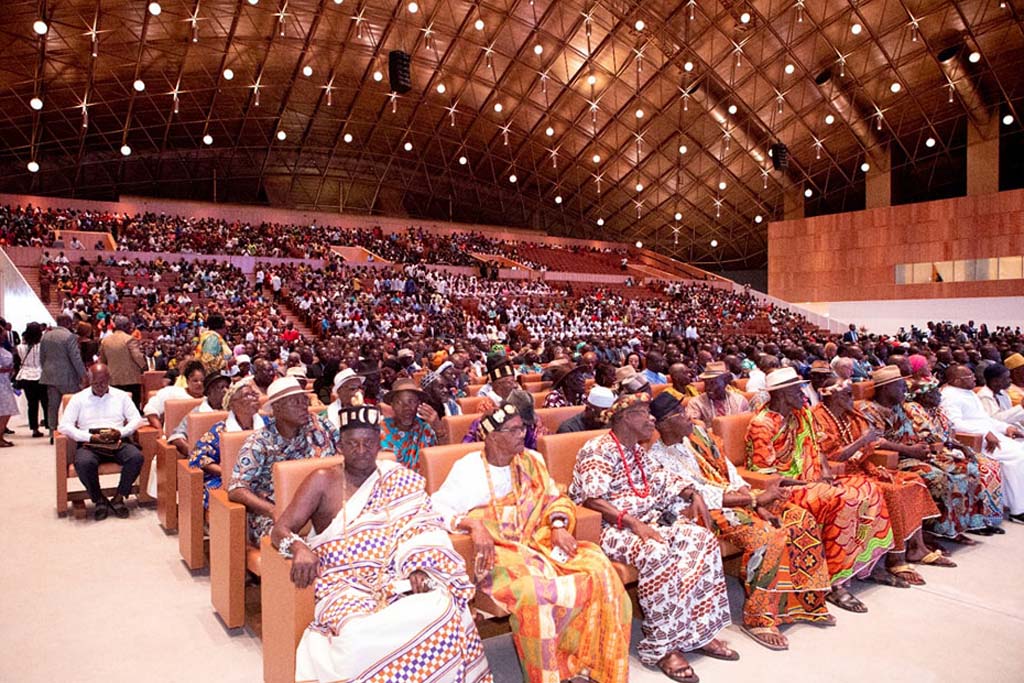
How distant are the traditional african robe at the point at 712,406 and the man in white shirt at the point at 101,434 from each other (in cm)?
385

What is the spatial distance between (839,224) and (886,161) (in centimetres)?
312

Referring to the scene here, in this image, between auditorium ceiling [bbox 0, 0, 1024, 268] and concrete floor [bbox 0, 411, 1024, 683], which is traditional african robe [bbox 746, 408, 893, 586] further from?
auditorium ceiling [bbox 0, 0, 1024, 268]

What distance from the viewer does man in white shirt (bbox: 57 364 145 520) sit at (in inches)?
196

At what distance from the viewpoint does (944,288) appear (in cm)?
2627

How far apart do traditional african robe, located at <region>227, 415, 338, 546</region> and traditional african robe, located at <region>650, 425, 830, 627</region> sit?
167 centimetres

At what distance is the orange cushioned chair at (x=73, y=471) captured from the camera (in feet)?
16.4

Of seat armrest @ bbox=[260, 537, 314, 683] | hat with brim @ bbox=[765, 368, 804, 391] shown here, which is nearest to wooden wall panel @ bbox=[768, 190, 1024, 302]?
hat with brim @ bbox=[765, 368, 804, 391]

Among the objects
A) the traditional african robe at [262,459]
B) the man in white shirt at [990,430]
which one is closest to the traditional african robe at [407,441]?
the traditional african robe at [262,459]

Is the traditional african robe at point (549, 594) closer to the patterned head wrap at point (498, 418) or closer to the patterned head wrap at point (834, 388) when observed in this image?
the patterned head wrap at point (498, 418)

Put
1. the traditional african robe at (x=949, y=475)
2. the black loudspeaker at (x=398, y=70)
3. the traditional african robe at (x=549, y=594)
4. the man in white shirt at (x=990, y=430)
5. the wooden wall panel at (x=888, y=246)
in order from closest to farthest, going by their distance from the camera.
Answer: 1. the traditional african robe at (x=549, y=594)
2. the traditional african robe at (x=949, y=475)
3. the man in white shirt at (x=990, y=430)
4. the black loudspeaker at (x=398, y=70)
5. the wooden wall panel at (x=888, y=246)

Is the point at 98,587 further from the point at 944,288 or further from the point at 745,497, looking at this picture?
the point at 944,288

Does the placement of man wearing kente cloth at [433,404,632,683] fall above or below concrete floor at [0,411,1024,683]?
above

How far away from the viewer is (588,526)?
3133 millimetres

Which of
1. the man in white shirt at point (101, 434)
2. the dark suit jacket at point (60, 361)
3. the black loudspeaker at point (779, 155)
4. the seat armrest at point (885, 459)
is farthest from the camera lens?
the black loudspeaker at point (779, 155)
